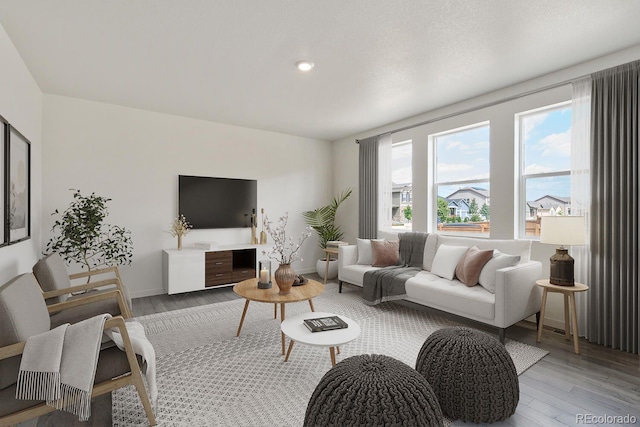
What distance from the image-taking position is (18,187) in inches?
107

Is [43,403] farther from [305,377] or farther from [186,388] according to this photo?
[305,377]

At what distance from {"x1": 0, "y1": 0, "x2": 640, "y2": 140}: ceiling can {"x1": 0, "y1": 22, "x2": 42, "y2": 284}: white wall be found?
142 mm

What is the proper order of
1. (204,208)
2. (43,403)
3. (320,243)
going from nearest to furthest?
(43,403), (204,208), (320,243)

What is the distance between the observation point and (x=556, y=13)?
226cm

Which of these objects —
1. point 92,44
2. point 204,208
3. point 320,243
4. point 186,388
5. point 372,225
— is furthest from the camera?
point 320,243

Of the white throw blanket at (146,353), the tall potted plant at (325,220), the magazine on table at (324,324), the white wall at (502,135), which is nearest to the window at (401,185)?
the white wall at (502,135)

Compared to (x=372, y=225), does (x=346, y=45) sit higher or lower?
higher

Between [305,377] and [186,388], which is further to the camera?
[305,377]

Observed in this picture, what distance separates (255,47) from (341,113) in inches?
80.0

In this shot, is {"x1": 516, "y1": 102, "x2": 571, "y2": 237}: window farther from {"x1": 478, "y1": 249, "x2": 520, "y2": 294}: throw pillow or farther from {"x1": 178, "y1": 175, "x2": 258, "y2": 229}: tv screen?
{"x1": 178, "y1": 175, "x2": 258, "y2": 229}: tv screen

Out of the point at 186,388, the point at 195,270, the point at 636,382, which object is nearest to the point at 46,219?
the point at 195,270

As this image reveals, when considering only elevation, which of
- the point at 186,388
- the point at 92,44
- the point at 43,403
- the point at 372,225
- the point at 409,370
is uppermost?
the point at 92,44

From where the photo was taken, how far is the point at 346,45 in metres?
2.69

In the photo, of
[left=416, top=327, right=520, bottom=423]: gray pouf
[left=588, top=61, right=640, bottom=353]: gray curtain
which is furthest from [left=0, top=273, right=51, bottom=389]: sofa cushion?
[left=588, top=61, right=640, bottom=353]: gray curtain
